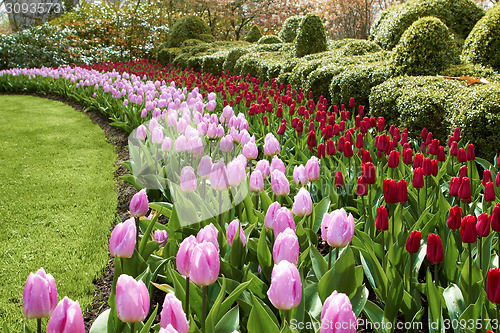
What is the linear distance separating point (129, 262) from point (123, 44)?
20.0m

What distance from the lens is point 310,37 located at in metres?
9.05

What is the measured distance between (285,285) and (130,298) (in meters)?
0.43

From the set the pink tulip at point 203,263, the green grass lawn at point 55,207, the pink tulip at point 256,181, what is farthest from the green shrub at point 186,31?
the pink tulip at point 203,263

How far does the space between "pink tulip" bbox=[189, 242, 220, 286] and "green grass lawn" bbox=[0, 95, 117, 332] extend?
111 centimetres

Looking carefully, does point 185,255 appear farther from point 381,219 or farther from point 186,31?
point 186,31

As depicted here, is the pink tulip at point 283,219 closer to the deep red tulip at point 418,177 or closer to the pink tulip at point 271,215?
the pink tulip at point 271,215

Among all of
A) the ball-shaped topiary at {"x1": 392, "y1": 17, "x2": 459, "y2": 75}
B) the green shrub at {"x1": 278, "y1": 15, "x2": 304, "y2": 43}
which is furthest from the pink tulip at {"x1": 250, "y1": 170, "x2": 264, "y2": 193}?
the green shrub at {"x1": 278, "y1": 15, "x2": 304, "y2": 43}

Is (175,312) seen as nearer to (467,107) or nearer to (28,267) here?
(28,267)

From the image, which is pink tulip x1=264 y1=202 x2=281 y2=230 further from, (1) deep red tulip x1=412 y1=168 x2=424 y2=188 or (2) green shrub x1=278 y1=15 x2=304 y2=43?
(2) green shrub x1=278 y1=15 x2=304 y2=43

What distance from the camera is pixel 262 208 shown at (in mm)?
2623

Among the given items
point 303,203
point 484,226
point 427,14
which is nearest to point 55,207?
point 303,203

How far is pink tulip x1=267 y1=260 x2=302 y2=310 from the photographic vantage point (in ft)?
3.84

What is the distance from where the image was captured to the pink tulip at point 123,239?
4.97 feet

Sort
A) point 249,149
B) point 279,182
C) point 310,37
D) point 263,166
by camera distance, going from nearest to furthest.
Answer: point 279,182 → point 263,166 → point 249,149 → point 310,37
